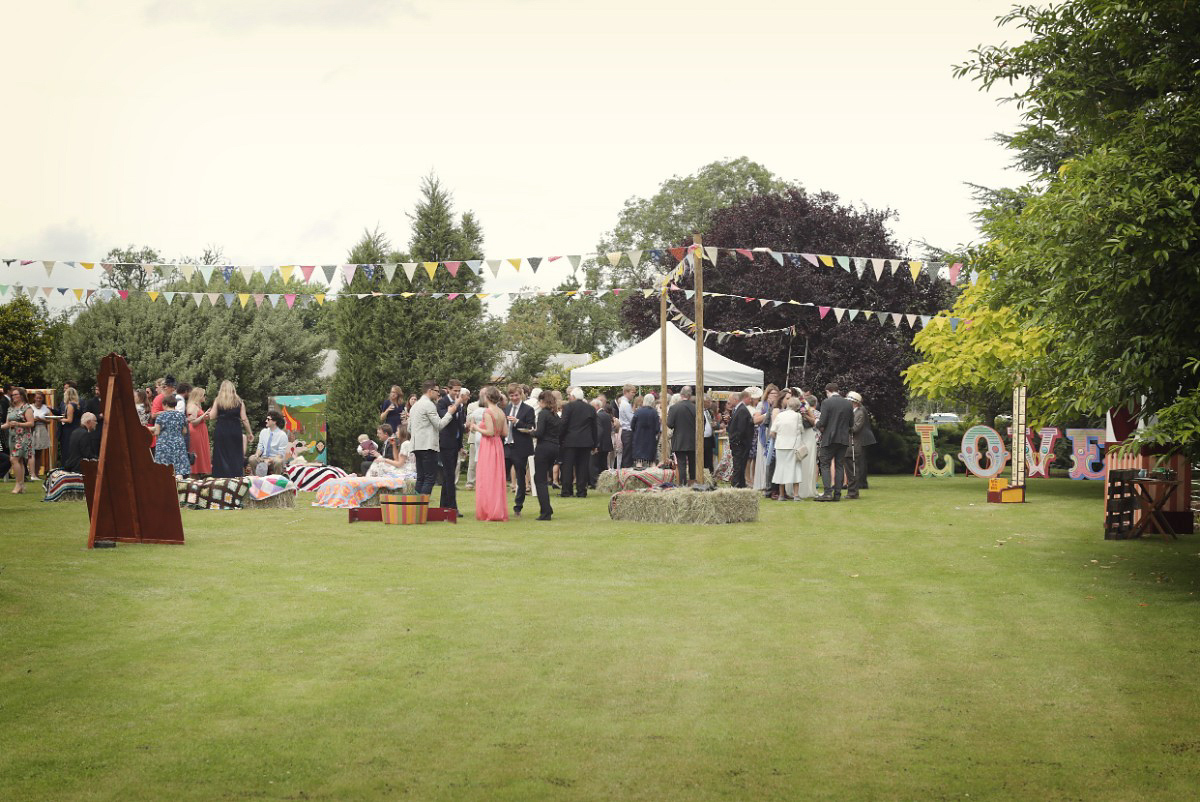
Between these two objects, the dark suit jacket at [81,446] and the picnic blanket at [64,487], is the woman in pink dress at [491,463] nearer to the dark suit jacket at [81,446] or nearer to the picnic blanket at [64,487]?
the dark suit jacket at [81,446]

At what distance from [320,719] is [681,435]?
48.4 feet

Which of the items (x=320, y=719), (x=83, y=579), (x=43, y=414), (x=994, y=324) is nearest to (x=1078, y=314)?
(x=320, y=719)

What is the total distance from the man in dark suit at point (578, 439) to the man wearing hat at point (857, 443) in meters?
4.27

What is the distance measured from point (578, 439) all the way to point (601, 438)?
9.77ft

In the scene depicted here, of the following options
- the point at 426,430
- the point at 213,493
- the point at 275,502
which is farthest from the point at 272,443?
the point at 426,430

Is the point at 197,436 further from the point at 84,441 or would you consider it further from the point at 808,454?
the point at 808,454

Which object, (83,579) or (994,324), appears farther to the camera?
(994,324)

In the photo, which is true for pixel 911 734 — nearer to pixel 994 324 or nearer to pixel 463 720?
pixel 463 720

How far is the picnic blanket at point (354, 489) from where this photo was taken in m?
17.4

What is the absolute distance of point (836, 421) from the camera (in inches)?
754

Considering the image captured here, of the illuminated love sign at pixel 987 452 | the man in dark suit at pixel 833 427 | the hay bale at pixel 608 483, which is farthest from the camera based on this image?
the illuminated love sign at pixel 987 452

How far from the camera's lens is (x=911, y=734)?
5.65m

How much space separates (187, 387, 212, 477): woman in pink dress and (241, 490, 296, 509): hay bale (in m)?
2.29

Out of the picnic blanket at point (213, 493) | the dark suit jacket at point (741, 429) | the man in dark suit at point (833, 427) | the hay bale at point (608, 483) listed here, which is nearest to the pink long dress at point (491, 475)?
the picnic blanket at point (213, 493)
